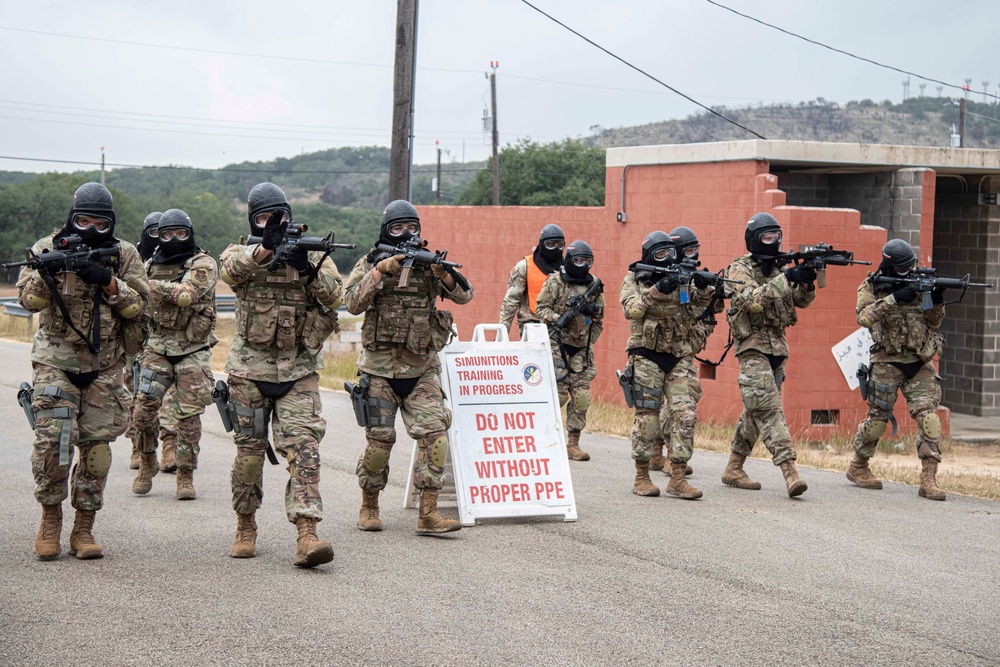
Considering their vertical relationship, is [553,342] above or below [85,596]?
above

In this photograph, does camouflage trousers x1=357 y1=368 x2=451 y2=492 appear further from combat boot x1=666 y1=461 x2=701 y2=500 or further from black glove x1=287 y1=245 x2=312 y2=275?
combat boot x1=666 y1=461 x2=701 y2=500

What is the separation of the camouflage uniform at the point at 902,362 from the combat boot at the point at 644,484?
2.15 meters

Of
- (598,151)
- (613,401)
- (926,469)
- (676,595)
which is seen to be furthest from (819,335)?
(598,151)

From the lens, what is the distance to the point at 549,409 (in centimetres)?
870

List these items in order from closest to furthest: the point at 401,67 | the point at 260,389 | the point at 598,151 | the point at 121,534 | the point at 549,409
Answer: the point at 260,389 → the point at 121,534 → the point at 549,409 → the point at 401,67 → the point at 598,151

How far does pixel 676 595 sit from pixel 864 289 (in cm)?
485

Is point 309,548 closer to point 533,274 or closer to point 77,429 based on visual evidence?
point 77,429

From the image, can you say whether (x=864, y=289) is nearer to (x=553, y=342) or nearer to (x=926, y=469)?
(x=926, y=469)

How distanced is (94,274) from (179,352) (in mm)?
2635

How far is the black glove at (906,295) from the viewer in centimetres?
984

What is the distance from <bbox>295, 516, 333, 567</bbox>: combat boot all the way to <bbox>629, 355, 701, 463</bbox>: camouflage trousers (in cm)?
329

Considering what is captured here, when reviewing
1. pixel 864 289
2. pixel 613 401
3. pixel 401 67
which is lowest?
pixel 613 401

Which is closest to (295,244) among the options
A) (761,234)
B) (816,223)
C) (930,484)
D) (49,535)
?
(49,535)

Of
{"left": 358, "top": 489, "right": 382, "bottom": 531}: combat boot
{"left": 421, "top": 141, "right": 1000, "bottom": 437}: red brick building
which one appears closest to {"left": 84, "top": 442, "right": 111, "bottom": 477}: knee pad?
{"left": 358, "top": 489, "right": 382, "bottom": 531}: combat boot
